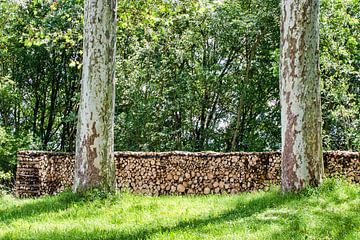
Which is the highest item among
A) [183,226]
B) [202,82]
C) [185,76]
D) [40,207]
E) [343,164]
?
[185,76]

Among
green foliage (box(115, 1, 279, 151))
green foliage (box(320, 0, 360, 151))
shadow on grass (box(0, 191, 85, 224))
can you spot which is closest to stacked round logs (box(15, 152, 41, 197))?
shadow on grass (box(0, 191, 85, 224))

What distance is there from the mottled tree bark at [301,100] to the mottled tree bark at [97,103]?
10.2ft

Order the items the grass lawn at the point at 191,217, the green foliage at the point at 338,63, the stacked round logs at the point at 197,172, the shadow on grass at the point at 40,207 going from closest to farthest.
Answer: the grass lawn at the point at 191,217
the shadow on grass at the point at 40,207
the stacked round logs at the point at 197,172
the green foliage at the point at 338,63

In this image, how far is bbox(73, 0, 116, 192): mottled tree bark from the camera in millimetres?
7633

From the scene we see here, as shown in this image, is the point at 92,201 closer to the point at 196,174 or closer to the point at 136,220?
the point at 136,220

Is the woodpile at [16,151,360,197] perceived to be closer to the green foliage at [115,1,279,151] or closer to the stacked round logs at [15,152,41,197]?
the stacked round logs at [15,152,41,197]

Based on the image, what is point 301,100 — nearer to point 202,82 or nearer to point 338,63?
point 338,63

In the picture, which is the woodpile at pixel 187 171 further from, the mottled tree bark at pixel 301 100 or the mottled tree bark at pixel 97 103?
the mottled tree bark at pixel 97 103

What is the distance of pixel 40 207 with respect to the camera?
24.5 ft

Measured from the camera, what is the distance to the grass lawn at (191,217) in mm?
5062

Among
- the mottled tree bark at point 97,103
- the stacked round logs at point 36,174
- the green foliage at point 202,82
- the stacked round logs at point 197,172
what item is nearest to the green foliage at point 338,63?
the stacked round logs at point 197,172

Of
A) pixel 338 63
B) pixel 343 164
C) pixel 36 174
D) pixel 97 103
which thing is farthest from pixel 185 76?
pixel 97 103

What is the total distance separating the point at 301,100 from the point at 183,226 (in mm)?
2919

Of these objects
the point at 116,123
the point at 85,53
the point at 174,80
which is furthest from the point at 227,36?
the point at 85,53
